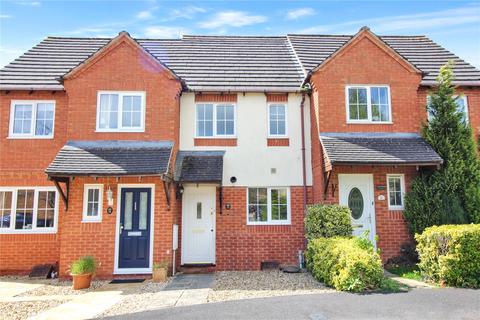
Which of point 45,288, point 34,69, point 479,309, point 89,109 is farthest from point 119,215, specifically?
point 479,309

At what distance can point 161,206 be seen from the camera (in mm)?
10781

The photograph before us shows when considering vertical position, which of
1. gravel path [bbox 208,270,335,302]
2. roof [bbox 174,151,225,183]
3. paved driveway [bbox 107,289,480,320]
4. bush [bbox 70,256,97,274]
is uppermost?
roof [bbox 174,151,225,183]

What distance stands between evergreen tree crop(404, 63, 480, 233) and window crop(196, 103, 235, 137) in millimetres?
6544

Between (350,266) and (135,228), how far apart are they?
6.53 metres

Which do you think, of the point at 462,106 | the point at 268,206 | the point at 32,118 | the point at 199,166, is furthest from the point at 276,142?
the point at 32,118

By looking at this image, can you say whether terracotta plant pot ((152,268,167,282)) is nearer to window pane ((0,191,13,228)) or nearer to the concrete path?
the concrete path

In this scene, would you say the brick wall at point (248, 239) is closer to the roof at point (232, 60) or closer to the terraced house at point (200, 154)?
the terraced house at point (200, 154)

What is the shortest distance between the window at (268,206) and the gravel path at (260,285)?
1847 mm

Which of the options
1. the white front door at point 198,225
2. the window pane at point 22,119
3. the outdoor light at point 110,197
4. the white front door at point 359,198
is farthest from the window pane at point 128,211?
the white front door at point 359,198

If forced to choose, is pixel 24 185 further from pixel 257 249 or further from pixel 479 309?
pixel 479 309

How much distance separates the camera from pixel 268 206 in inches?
475

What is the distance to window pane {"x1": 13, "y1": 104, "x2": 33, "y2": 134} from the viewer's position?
473 inches

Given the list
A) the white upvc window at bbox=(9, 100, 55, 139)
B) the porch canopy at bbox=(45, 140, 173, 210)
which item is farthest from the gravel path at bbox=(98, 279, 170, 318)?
the white upvc window at bbox=(9, 100, 55, 139)

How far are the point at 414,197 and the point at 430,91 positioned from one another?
400 centimetres
